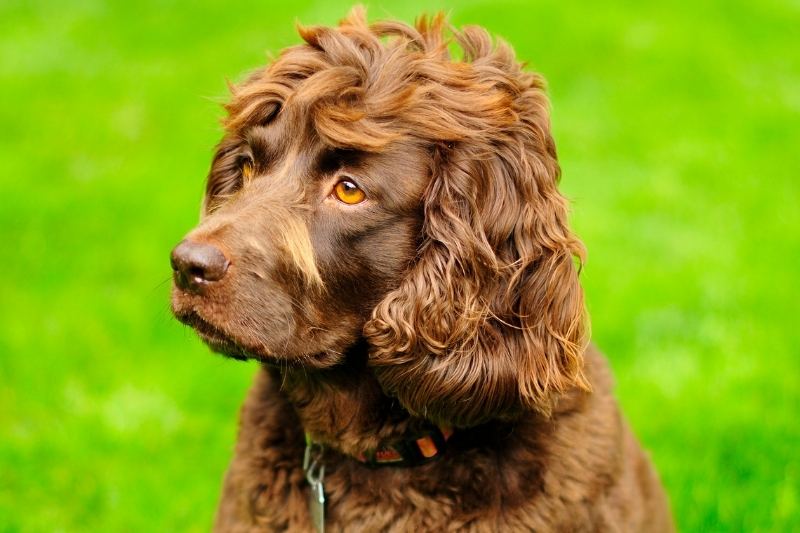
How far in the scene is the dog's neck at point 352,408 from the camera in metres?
3.53

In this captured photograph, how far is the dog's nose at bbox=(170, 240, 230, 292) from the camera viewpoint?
3.01 metres

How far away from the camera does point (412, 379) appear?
10.8ft

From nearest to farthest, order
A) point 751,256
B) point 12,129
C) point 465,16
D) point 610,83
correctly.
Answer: point 751,256 < point 12,129 < point 610,83 < point 465,16

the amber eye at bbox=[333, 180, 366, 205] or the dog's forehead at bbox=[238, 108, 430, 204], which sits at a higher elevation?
the dog's forehead at bbox=[238, 108, 430, 204]

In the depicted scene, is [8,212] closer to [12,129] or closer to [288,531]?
[12,129]

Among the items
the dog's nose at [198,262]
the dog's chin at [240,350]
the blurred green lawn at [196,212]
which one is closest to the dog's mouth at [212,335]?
the dog's chin at [240,350]

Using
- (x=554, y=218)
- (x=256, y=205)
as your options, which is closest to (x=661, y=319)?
(x=554, y=218)

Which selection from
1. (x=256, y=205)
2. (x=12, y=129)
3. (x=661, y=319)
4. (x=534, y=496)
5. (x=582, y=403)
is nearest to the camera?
(x=256, y=205)

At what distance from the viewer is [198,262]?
3014 millimetres

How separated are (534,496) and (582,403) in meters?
0.43

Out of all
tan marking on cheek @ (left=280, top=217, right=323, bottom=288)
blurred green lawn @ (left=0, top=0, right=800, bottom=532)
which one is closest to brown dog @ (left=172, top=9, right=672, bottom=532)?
tan marking on cheek @ (left=280, top=217, right=323, bottom=288)

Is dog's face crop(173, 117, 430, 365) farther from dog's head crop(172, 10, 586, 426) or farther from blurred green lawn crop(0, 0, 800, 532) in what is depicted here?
blurred green lawn crop(0, 0, 800, 532)

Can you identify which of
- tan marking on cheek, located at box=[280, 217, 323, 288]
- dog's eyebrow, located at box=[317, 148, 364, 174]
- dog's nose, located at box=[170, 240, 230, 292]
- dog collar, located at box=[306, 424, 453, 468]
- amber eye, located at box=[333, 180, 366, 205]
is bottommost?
dog collar, located at box=[306, 424, 453, 468]

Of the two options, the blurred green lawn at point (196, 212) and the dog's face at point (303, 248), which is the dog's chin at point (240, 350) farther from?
the blurred green lawn at point (196, 212)
